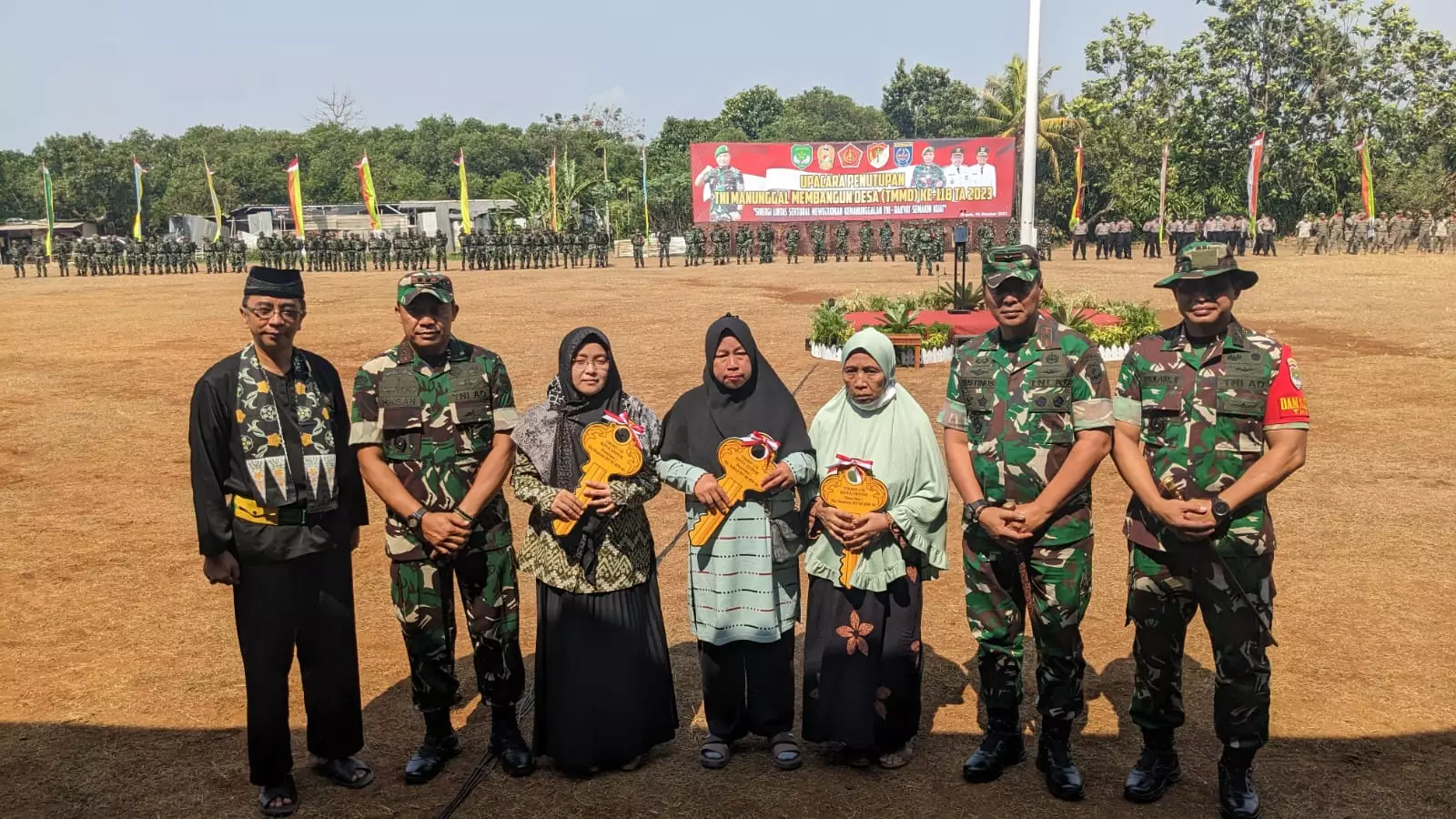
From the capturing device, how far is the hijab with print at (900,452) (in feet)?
12.7

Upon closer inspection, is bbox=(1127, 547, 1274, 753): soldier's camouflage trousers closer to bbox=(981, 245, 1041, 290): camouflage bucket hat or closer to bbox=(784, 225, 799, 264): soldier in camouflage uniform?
bbox=(981, 245, 1041, 290): camouflage bucket hat

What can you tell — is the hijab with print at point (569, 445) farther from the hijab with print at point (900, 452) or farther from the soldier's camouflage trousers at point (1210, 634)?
the soldier's camouflage trousers at point (1210, 634)

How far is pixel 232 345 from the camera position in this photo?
1639 cm

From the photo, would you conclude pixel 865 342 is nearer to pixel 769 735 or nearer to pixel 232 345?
pixel 769 735

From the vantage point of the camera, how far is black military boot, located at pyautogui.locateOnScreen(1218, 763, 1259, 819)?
349 centimetres

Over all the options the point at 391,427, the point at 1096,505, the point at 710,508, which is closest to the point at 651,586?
the point at 710,508

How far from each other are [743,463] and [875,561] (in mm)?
596

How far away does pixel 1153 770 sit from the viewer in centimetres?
368

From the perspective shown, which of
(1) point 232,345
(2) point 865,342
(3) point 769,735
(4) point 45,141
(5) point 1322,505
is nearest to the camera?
(2) point 865,342

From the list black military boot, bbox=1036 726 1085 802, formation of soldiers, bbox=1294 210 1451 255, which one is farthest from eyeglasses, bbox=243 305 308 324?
formation of soldiers, bbox=1294 210 1451 255

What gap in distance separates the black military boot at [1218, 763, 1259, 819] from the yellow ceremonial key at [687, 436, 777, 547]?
1.82m

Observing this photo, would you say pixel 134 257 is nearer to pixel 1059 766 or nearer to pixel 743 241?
pixel 743 241

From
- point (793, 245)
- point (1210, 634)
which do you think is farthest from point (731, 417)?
point (793, 245)

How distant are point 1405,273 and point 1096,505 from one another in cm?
2157
